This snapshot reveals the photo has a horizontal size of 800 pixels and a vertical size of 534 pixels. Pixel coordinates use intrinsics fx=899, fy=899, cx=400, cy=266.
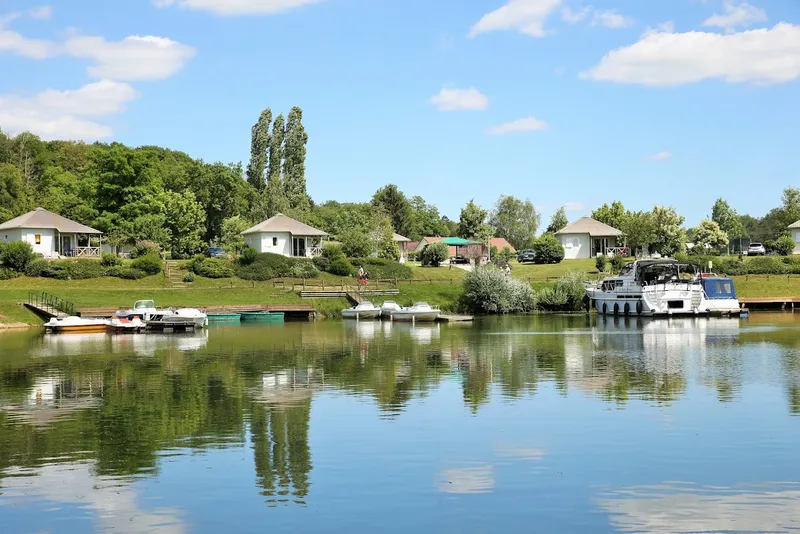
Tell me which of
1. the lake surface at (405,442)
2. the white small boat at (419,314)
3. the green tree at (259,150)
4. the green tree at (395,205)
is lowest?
the lake surface at (405,442)

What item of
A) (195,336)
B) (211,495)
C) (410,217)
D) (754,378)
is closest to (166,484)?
(211,495)

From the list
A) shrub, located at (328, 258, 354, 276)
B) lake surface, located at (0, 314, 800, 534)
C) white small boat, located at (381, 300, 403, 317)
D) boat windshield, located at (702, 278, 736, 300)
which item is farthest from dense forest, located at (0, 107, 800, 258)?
lake surface, located at (0, 314, 800, 534)

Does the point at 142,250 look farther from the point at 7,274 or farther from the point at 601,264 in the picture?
the point at 601,264

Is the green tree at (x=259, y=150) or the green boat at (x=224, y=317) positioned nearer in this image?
the green boat at (x=224, y=317)

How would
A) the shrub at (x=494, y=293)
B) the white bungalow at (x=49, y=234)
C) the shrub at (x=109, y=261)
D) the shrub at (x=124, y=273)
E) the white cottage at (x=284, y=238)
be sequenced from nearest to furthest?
the shrub at (x=494, y=293), the shrub at (x=124, y=273), the shrub at (x=109, y=261), the white bungalow at (x=49, y=234), the white cottage at (x=284, y=238)

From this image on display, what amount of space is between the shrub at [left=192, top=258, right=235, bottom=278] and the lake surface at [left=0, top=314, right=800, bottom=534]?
134 feet

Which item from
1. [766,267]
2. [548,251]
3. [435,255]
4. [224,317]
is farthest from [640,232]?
[224,317]

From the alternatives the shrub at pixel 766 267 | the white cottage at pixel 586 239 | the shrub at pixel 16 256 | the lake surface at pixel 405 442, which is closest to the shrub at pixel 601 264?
the white cottage at pixel 586 239

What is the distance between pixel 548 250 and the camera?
101 metres

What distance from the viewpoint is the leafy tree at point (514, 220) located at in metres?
171

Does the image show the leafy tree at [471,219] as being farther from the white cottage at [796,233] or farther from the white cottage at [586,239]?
the white cottage at [796,233]

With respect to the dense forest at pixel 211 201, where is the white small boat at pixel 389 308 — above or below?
below

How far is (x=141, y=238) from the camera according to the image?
94812 millimetres

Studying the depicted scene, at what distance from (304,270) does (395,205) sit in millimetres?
59733
